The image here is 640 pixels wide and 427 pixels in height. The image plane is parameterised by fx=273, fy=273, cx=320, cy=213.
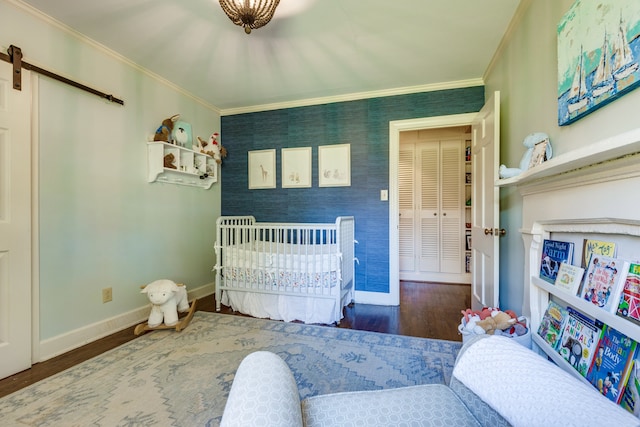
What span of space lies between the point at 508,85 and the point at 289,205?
234 cm

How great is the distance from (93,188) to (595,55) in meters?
3.01

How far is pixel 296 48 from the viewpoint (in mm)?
2162

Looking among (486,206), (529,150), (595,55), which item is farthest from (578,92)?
(486,206)

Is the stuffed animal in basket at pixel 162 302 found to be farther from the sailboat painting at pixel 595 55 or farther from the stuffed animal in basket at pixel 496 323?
the sailboat painting at pixel 595 55

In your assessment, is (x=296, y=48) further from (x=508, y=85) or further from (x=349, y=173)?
(x=508, y=85)

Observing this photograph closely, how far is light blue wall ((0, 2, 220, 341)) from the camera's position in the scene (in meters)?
1.84

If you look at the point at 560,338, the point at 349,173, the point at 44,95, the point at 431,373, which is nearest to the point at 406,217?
the point at 349,173

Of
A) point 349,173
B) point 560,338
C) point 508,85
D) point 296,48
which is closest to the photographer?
point 560,338

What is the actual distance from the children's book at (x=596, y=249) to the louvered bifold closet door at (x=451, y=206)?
9.71 feet

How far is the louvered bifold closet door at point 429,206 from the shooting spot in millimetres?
3955

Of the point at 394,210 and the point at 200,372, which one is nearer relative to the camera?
the point at 200,372

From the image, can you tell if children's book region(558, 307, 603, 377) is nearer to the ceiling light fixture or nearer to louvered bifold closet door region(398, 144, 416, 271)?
the ceiling light fixture

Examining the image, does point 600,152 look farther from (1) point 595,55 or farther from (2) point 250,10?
(2) point 250,10

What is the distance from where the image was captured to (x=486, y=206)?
82.6 inches
